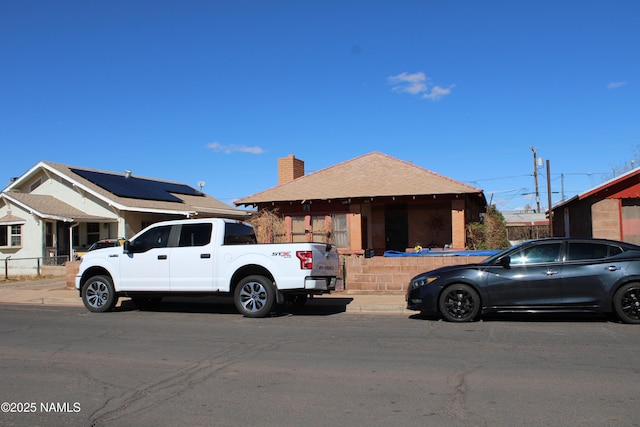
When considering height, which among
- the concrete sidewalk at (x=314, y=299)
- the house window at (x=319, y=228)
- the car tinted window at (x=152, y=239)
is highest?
the house window at (x=319, y=228)

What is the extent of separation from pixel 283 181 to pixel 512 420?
21523 mm

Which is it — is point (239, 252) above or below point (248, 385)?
above

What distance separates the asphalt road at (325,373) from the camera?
203 inches

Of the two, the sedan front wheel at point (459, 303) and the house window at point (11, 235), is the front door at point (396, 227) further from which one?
the house window at point (11, 235)

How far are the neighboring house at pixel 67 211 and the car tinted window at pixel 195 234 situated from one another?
597 inches

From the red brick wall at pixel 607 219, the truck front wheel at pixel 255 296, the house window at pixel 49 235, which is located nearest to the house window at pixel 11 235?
the house window at pixel 49 235

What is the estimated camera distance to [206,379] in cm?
646

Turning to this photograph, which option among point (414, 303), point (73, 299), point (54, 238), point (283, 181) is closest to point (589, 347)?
point (414, 303)

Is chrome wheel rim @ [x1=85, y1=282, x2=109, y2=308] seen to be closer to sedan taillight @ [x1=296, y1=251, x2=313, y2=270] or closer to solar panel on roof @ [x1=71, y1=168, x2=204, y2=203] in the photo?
sedan taillight @ [x1=296, y1=251, x2=313, y2=270]

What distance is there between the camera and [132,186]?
3094 centimetres

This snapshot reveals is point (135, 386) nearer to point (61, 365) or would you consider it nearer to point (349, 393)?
point (61, 365)

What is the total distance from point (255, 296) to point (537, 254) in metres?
5.49

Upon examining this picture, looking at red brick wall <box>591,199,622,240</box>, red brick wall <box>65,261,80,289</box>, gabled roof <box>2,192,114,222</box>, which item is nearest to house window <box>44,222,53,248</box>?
gabled roof <box>2,192,114,222</box>

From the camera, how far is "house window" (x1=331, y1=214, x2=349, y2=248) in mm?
21828
